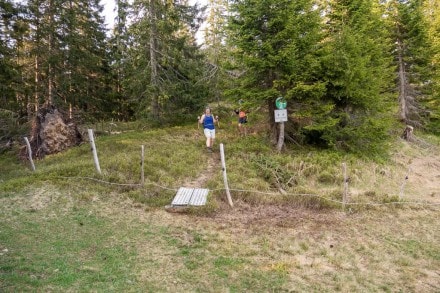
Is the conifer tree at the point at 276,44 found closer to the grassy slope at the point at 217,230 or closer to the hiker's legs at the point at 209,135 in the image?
the hiker's legs at the point at 209,135

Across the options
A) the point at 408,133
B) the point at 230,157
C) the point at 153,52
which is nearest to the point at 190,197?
the point at 230,157

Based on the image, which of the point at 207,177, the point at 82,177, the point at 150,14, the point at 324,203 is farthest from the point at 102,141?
the point at 324,203

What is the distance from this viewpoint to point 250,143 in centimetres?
1422

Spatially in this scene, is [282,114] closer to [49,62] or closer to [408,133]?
[408,133]

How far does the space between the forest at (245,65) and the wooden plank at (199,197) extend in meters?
5.30

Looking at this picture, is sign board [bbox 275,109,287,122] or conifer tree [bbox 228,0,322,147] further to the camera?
sign board [bbox 275,109,287,122]

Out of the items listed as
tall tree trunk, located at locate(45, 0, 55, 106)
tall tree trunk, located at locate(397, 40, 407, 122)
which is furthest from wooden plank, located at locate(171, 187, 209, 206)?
tall tree trunk, located at locate(397, 40, 407, 122)

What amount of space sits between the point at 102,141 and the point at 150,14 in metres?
8.35

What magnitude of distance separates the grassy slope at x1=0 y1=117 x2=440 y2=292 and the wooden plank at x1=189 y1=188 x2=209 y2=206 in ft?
0.84

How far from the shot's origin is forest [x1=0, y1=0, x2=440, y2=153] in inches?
509

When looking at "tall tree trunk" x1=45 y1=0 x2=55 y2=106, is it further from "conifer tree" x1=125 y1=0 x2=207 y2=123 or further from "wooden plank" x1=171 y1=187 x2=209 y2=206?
"wooden plank" x1=171 y1=187 x2=209 y2=206

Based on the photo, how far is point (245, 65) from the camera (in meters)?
13.5

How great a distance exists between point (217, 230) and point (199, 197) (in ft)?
5.43

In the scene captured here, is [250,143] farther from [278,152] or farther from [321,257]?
[321,257]
